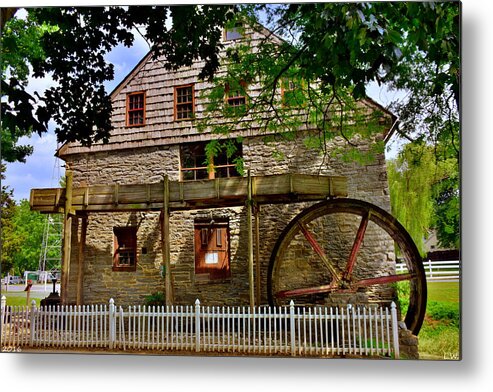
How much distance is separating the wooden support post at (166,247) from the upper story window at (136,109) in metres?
0.59

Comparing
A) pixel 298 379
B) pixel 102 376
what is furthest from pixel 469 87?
pixel 102 376

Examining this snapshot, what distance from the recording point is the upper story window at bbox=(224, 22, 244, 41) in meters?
4.06

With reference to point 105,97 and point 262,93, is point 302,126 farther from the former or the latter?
point 105,97

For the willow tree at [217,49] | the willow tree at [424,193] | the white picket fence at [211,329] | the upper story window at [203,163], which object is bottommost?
the white picket fence at [211,329]

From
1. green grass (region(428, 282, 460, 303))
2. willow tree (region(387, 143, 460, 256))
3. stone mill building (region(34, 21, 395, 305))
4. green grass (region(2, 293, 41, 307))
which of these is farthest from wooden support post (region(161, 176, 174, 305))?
green grass (region(428, 282, 460, 303))

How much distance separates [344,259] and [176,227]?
161 centimetres

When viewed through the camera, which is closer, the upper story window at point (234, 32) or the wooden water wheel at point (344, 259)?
the wooden water wheel at point (344, 259)

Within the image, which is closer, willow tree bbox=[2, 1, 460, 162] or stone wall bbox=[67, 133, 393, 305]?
willow tree bbox=[2, 1, 460, 162]

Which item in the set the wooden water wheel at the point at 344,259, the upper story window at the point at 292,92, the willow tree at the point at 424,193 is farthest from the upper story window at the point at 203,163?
the willow tree at the point at 424,193

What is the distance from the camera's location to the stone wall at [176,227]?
4.23 metres

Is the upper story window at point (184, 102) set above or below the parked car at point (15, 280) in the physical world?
above

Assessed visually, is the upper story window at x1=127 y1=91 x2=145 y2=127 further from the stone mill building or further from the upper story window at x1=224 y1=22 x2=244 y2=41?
the upper story window at x1=224 y1=22 x2=244 y2=41

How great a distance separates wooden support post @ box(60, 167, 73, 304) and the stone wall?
0.05 meters

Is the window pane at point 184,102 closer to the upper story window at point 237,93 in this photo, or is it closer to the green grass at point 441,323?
the upper story window at point 237,93
